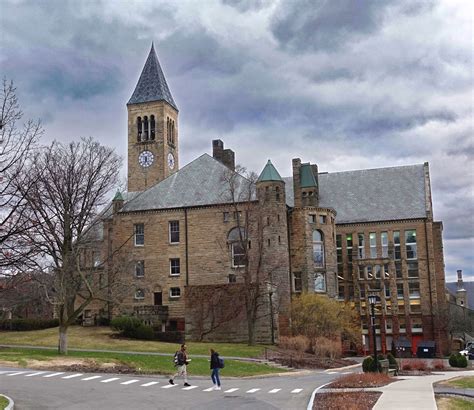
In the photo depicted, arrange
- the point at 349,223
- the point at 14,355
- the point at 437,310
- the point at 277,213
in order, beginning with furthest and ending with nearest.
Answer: the point at 349,223 → the point at 437,310 → the point at 277,213 → the point at 14,355

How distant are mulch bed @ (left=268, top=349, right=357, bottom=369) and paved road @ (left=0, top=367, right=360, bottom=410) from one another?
10.7m

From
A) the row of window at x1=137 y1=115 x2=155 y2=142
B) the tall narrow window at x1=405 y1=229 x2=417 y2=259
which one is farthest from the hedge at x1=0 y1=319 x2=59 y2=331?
the row of window at x1=137 y1=115 x2=155 y2=142

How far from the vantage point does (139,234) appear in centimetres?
6081

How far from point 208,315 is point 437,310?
2828 cm

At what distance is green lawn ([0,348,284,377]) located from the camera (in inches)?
1234

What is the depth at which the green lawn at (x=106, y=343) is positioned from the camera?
4278 cm

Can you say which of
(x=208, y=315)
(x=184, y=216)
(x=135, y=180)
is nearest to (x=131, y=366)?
(x=208, y=315)

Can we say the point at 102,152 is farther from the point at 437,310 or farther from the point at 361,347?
the point at 437,310

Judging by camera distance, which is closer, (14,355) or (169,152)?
(14,355)

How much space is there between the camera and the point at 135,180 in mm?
103188

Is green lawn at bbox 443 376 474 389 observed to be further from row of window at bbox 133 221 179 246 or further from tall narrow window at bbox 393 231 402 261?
tall narrow window at bbox 393 231 402 261

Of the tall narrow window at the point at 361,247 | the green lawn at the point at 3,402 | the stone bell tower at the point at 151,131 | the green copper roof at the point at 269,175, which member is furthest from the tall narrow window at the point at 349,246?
the green lawn at the point at 3,402

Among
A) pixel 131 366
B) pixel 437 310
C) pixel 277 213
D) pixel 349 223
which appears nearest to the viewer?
pixel 131 366

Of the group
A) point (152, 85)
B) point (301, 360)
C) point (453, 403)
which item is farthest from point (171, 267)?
point (152, 85)
